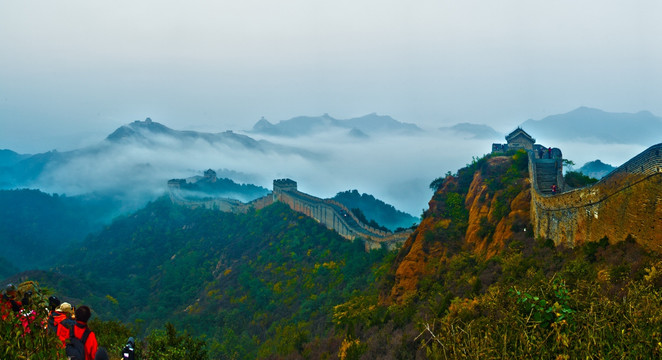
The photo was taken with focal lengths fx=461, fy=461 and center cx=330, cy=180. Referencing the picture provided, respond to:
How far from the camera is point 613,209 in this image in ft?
42.5

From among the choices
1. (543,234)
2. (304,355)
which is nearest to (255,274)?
(304,355)

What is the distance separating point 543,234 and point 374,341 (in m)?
8.01

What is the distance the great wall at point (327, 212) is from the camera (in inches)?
1549

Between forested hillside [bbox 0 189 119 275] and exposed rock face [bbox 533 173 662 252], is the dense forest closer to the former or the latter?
exposed rock face [bbox 533 173 662 252]

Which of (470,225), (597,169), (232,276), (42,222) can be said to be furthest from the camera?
(42,222)

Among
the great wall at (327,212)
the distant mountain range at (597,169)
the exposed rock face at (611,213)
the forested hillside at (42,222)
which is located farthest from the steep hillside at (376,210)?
the exposed rock face at (611,213)

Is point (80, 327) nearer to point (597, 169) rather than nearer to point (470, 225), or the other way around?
point (470, 225)

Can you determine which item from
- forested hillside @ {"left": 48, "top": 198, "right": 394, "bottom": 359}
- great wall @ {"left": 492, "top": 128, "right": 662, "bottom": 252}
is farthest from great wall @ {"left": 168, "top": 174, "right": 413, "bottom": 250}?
great wall @ {"left": 492, "top": 128, "right": 662, "bottom": 252}

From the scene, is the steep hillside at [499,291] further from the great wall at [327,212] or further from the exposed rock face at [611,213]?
the great wall at [327,212]

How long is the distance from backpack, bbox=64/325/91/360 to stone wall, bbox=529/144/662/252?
477 inches

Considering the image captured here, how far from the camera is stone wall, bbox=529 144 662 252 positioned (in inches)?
441

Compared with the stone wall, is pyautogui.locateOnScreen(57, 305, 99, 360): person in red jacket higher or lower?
lower

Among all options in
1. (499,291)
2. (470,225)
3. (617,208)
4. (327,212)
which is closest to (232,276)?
(327,212)

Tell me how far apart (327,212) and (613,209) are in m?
38.8
